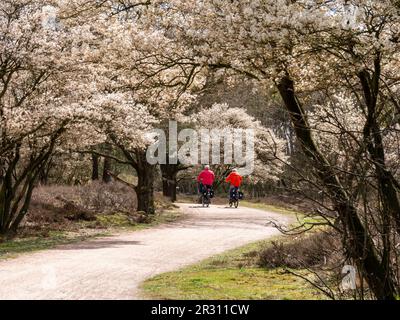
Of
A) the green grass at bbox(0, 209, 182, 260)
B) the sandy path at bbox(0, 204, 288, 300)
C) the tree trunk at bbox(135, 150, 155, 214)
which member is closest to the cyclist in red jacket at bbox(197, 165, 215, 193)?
the green grass at bbox(0, 209, 182, 260)

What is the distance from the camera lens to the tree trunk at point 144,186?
28.4 meters

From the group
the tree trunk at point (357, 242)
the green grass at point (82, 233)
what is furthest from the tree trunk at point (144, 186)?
the tree trunk at point (357, 242)

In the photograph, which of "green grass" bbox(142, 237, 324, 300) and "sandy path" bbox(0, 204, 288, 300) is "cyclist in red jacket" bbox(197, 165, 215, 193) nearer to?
"sandy path" bbox(0, 204, 288, 300)

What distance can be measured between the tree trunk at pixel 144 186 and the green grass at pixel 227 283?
544 inches

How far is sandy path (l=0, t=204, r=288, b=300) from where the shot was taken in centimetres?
991

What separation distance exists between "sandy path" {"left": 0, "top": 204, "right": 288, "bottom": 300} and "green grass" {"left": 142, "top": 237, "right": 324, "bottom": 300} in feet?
1.53

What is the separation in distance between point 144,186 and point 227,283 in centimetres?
1736

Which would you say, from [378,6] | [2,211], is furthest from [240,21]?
[2,211]

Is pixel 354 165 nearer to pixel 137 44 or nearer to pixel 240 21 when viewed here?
pixel 240 21

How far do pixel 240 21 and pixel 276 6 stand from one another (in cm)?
75

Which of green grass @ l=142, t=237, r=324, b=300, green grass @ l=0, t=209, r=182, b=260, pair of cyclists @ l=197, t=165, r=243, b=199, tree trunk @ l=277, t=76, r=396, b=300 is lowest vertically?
green grass @ l=142, t=237, r=324, b=300

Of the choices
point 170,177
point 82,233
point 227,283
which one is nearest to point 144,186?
point 82,233

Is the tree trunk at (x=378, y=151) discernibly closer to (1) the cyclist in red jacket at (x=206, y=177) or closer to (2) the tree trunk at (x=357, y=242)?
(2) the tree trunk at (x=357, y=242)

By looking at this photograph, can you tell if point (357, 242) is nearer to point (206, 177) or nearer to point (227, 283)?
point (227, 283)
